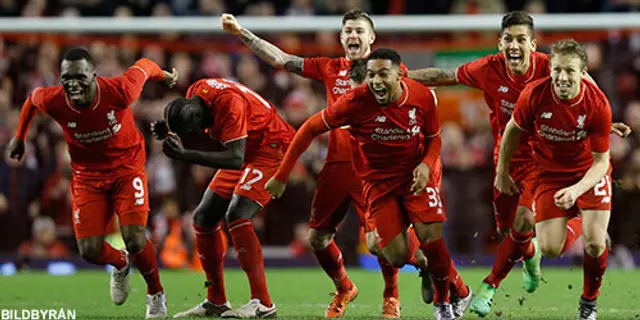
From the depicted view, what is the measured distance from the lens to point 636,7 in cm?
1675

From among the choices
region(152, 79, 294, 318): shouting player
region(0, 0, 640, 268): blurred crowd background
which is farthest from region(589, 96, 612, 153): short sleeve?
region(0, 0, 640, 268): blurred crowd background

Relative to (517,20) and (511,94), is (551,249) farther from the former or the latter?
(517,20)

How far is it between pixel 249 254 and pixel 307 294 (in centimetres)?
293

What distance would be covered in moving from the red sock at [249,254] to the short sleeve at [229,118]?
2.40 feet

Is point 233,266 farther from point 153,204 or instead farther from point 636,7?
point 636,7

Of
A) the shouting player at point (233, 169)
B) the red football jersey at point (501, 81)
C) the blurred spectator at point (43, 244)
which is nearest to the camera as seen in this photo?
the shouting player at point (233, 169)

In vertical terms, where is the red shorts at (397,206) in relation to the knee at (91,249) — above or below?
above

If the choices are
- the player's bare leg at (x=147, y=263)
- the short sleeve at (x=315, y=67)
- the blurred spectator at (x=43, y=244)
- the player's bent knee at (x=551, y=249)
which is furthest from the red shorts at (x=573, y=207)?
the blurred spectator at (x=43, y=244)

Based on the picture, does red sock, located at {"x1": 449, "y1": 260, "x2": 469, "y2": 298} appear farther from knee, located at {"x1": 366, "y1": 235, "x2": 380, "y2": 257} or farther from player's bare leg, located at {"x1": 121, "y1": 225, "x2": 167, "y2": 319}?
player's bare leg, located at {"x1": 121, "y1": 225, "x2": 167, "y2": 319}

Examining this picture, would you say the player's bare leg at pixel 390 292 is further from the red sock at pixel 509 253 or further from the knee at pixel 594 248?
the knee at pixel 594 248

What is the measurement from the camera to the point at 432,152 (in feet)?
30.0

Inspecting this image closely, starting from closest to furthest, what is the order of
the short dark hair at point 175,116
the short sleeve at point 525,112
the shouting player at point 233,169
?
the short sleeve at point 525,112 < the short dark hair at point 175,116 < the shouting player at point 233,169

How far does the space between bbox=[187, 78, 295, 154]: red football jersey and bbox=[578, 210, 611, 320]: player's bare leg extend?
2.72 m

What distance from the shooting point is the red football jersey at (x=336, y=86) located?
33.4ft
